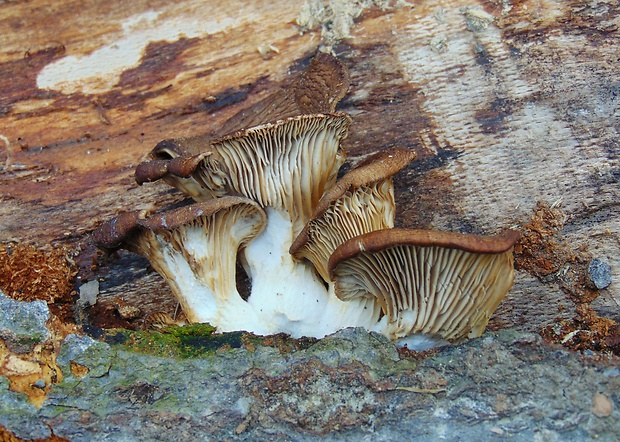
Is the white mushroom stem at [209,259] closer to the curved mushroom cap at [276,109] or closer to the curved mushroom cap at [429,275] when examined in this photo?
the curved mushroom cap at [276,109]

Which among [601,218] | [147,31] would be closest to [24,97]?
[147,31]

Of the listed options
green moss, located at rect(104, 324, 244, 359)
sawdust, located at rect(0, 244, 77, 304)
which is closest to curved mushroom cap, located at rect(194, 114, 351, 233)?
green moss, located at rect(104, 324, 244, 359)

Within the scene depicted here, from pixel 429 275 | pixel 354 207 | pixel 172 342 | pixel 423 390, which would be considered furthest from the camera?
pixel 354 207

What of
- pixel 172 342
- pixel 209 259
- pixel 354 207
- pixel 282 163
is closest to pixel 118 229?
pixel 209 259

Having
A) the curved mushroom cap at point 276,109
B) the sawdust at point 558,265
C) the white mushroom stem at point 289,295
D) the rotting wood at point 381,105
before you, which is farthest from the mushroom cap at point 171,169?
the sawdust at point 558,265

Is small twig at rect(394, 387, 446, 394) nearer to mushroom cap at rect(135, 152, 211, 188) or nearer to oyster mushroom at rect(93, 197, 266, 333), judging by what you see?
oyster mushroom at rect(93, 197, 266, 333)

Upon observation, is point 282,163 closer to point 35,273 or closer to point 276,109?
point 276,109
